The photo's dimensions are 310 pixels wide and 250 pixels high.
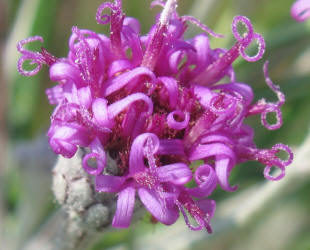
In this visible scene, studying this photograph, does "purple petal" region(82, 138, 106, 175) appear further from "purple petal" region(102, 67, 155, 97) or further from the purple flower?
the purple flower

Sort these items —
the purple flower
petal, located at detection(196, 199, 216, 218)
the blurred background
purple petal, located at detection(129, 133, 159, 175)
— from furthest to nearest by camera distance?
the blurred background
the purple flower
petal, located at detection(196, 199, 216, 218)
purple petal, located at detection(129, 133, 159, 175)

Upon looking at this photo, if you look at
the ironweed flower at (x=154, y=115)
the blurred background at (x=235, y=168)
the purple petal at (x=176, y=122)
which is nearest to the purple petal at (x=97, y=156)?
the ironweed flower at (x=154, y=115)

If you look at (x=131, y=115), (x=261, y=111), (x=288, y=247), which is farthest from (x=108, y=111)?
(x=288, y=247)

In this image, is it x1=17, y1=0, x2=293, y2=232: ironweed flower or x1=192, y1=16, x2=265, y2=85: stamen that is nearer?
x1=17, y1=0, x2=293, y2=232: ironweed flower

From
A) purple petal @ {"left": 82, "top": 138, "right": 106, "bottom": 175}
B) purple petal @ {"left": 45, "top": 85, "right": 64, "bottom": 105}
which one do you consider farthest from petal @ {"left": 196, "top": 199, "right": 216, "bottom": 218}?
purple petal @ {"left": 45, "top": 85, "right": 64, "bottom": 105}

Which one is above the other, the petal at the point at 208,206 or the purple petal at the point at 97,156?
the purple petal at the point at 97,156

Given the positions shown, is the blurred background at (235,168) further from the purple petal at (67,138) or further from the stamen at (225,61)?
the purple petal at (67,138)

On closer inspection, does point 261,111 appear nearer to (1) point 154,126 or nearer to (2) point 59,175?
(1) point 154,126

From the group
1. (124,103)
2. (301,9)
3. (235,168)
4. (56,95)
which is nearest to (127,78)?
(124,103)
